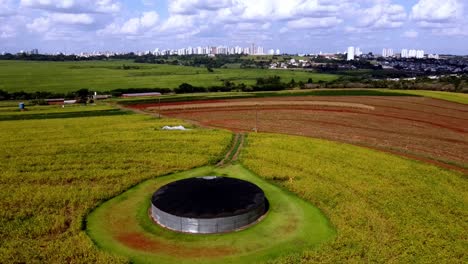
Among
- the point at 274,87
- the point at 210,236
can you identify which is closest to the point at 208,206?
the point at 210,236

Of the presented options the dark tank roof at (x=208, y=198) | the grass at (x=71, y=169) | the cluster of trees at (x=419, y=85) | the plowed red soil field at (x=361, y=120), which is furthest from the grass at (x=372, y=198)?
the cluster of trees at (x=419, y=85)

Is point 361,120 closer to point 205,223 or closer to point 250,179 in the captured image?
point 250,179

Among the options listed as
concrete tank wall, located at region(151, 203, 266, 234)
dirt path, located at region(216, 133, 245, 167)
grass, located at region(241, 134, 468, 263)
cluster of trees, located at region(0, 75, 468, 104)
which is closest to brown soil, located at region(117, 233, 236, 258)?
concrete tank wall, located at region(151, 203, 266, 234)

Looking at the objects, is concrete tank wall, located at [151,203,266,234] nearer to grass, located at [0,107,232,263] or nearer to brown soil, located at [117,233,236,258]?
brown soil, located at [117,233,236,258]

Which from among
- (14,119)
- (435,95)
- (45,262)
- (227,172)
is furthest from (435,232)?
(435,95)

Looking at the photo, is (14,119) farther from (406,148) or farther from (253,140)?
(406,148)

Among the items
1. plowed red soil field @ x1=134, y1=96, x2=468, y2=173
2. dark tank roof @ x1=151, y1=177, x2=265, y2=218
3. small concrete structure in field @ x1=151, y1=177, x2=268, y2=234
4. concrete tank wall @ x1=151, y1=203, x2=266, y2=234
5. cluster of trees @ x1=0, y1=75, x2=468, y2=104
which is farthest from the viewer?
cluster of trees @ x1=0, y1=75, x2=468, y2=104
